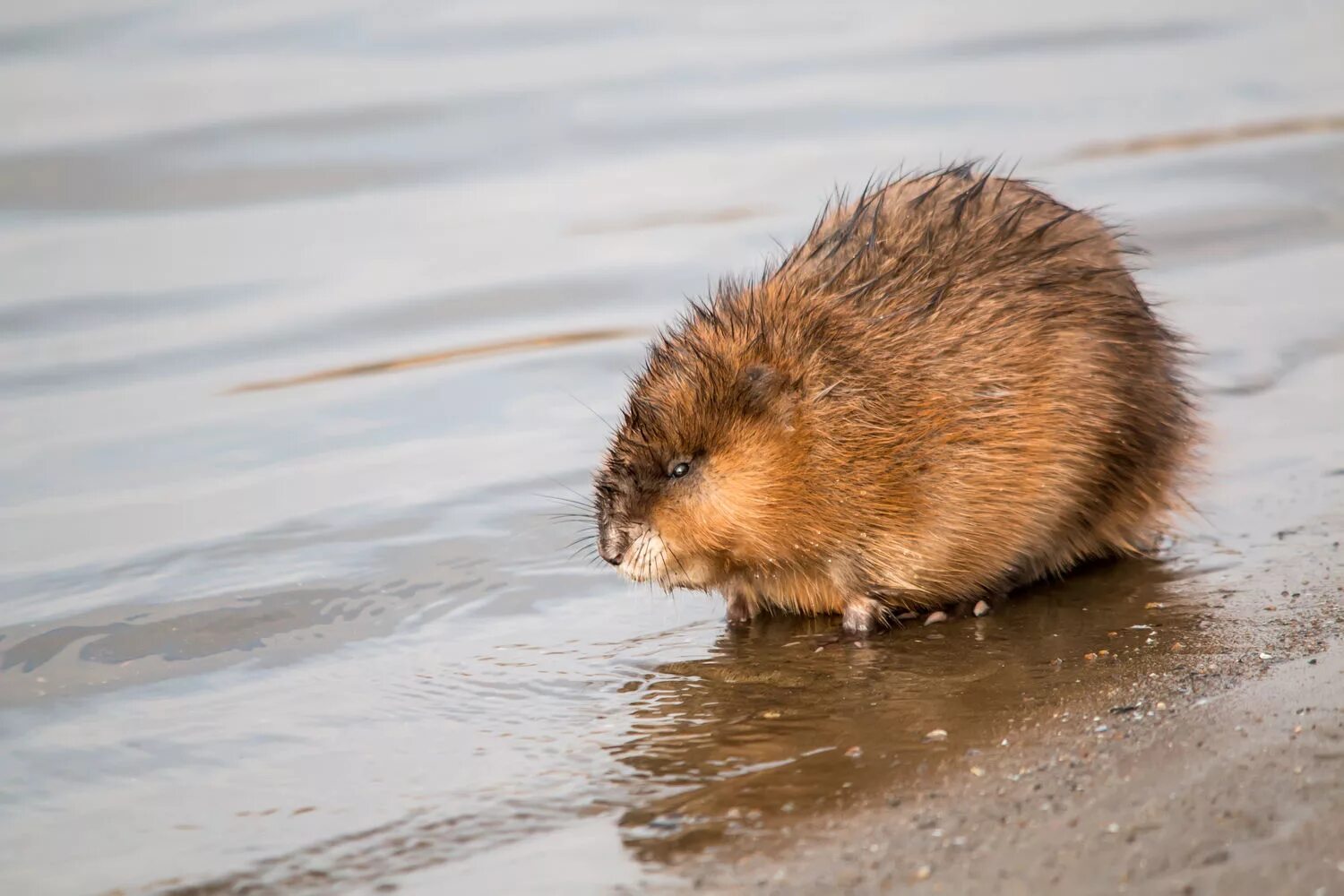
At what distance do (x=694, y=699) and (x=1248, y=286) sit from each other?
5.65 m

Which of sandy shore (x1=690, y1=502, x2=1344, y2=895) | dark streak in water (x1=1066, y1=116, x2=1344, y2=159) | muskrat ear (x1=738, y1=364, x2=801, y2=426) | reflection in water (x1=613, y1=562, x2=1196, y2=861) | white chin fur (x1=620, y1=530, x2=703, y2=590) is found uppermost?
dark streak in water (x1=1066, y1=116, x2=1344, y2=159)

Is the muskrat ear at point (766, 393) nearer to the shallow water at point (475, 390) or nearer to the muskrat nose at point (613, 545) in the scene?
the muskrat nose at point (613, 545)

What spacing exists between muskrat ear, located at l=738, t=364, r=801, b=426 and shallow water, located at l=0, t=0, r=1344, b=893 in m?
0.75

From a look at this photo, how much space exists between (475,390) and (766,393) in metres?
3.30

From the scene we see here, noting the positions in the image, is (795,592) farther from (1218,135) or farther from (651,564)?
(1218,135)

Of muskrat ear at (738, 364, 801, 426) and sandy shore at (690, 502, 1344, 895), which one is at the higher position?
muskrat ear at (738, 364, 801, 426)

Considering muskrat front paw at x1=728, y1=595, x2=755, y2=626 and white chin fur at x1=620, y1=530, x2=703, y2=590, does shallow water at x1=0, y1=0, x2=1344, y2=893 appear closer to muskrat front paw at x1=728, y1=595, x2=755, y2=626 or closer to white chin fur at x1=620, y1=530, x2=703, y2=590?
muskrat front paw at x1=728, y1=595, x2=755, y2=626

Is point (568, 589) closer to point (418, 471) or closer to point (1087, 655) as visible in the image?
point (418, 471)

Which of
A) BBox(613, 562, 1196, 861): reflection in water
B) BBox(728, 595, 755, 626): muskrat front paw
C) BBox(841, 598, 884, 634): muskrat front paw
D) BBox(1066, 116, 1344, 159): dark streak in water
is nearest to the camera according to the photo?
BBox(613, 562, 1196, 861): reflection in water

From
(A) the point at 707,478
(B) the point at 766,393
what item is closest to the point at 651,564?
(A) the point at 707,478

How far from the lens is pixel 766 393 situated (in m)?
5.27

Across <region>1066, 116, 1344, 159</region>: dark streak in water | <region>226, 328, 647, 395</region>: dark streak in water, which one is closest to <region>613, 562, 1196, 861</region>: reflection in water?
<region>226, 328, 647, 395</region>: dark streak in water

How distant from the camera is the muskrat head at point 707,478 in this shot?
5238 mm

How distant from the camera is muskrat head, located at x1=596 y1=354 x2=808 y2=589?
5.24 m
